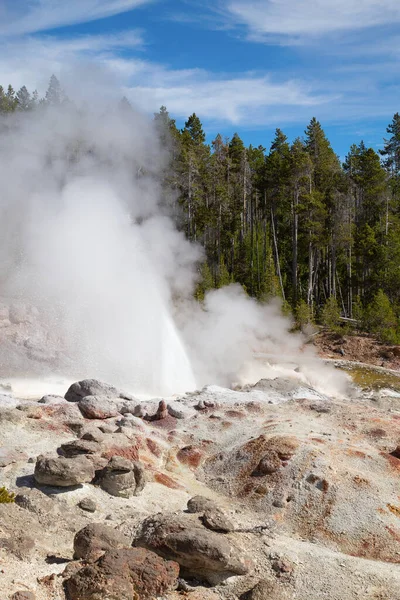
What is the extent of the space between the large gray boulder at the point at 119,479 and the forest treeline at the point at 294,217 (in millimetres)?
18468

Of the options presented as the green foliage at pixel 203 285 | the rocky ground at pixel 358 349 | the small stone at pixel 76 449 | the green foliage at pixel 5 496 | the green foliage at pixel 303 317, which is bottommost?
the rocky ground at pixel 358 349

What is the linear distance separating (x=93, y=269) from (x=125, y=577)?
12998 millimetres

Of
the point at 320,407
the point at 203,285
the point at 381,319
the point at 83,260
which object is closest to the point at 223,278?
the point at 203,285

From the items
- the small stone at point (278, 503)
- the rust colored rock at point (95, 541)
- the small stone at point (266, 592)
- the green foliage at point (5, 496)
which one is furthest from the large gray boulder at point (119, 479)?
the small stone at point (266, 592)

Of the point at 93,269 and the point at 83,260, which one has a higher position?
the point at 83,260

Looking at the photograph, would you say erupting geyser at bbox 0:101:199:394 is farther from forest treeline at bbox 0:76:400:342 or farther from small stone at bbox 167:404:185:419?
forest treeline at bbox 0:76:400:342

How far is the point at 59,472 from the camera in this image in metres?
7.84

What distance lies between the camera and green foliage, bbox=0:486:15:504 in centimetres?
740

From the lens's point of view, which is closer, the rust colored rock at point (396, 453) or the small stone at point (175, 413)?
the rust colored rock at point (396, 453)

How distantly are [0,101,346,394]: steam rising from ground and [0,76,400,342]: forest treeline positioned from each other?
7454mm

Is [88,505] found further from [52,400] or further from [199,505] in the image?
[52,400]

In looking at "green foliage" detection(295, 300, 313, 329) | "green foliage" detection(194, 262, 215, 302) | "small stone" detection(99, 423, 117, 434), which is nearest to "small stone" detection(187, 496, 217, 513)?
"small stone" detection(99, 423, 117, 434)

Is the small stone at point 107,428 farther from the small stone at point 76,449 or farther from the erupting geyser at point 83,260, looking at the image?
the erupting geyser at point 83,260

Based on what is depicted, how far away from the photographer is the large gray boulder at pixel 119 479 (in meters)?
8.29
